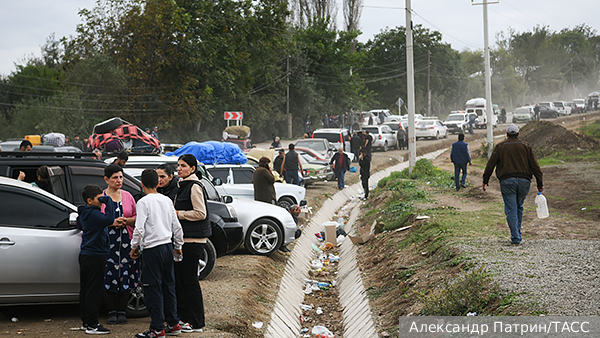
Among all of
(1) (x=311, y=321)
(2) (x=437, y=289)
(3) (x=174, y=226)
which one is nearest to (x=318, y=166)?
(1) (x=311, y=321)

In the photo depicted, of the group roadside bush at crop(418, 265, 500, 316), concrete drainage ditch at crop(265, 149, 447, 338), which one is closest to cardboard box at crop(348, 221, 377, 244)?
concrete drainage ditch at crop(265, 149, 447, 338)

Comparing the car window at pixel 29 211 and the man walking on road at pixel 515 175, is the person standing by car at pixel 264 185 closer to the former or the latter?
the man walking on road at pixel 515 175

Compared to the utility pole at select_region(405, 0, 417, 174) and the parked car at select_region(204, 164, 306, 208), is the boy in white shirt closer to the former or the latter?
the parked car at select_region(204, 164, 306, 208)

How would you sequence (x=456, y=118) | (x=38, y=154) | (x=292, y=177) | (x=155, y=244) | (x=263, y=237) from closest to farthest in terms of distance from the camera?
(x=155, y=244) < (x=38, y=154) < (x=263, y=237) < (x=292, y=177) < (x=456, y=118)

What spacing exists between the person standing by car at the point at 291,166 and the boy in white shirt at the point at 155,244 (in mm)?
12513

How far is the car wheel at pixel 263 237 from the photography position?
1118cm

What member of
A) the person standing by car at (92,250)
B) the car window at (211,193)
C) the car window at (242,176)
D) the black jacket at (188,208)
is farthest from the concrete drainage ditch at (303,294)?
the person standing by car at (92,250)

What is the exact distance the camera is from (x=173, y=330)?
20.5 feet

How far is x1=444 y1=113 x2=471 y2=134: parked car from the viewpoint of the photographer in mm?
51312

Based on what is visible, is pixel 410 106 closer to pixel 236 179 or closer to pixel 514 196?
pixel 236 179

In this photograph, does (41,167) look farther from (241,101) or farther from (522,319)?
(241,101)

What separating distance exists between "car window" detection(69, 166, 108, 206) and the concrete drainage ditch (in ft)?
9.93

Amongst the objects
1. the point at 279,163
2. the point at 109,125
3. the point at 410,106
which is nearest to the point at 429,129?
the point at 410,106

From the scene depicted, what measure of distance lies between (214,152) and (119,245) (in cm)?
904
